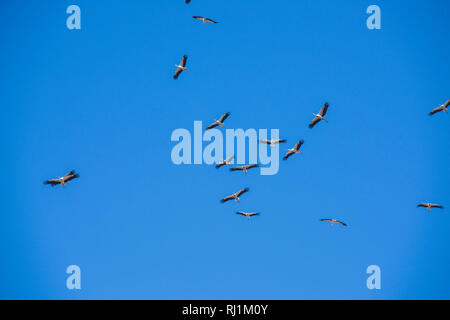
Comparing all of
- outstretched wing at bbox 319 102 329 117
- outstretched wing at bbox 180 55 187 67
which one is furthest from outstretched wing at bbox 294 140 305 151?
outstretched wing at bbox 180 55 187 67

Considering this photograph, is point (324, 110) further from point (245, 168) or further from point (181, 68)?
point (181, 68)

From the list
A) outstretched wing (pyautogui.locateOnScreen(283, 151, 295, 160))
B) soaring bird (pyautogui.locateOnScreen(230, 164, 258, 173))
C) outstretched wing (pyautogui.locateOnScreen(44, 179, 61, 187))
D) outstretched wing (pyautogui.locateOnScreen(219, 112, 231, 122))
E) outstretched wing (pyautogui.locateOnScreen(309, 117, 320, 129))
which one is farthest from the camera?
outstretched wing (pyautogui.locateOnScreen(283, 151, 295, 160))

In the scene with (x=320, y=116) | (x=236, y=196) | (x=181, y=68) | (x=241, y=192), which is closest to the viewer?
(x=320, y=116)

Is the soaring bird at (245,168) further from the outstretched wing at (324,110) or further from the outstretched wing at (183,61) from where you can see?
the outstretched wing at (183,61)

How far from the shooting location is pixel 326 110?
4472 centimetres

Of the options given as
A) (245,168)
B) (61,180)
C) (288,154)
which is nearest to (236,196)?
(245,168)

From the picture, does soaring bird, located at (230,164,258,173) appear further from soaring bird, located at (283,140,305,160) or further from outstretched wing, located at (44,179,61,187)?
outstretched wing, located at (44,179,61,187)

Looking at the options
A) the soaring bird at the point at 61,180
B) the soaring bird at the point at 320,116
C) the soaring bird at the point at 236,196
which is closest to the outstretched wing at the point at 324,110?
the soaring bird at the point at 320,116
